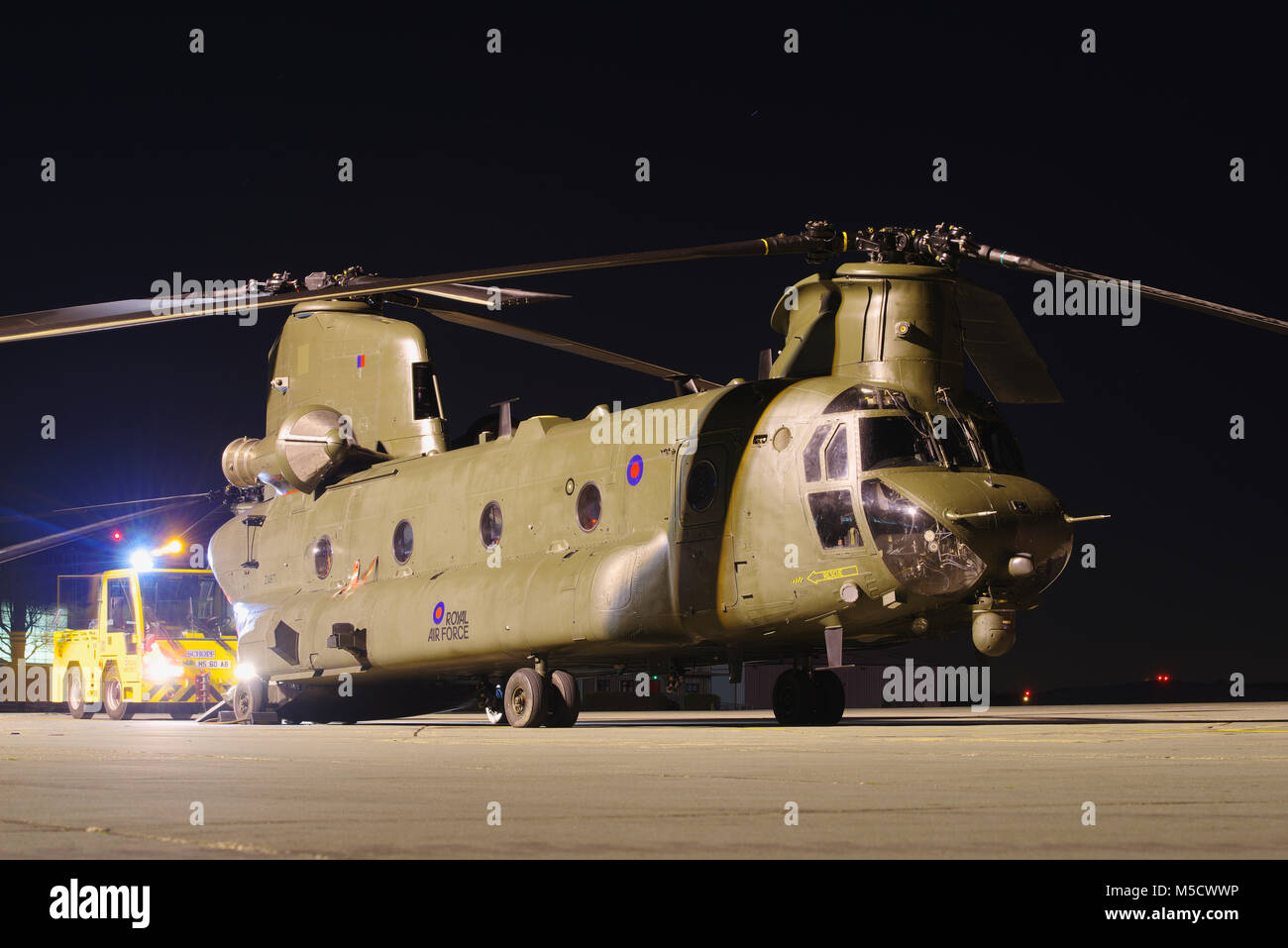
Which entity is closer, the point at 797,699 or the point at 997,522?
the point at 997,522

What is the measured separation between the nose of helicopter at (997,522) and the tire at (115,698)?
19.8 metres

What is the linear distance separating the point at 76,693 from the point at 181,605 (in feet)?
11.1

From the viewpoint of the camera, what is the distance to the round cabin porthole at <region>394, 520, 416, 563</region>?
2330 centimetres

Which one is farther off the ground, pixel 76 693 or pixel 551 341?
pixel 551 341

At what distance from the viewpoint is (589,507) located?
20.5m

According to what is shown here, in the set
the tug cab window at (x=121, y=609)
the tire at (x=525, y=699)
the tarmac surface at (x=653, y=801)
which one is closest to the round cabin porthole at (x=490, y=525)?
the tire at (x=525, y=699)

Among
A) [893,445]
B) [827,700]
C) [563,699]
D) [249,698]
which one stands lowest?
[827,700]

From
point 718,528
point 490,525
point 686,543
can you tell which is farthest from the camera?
point 490,525

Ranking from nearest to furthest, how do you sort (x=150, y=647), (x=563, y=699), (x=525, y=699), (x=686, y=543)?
(x=686, y=543), (x=563, y=699), (x=525, y=699), (x=150, y=647)

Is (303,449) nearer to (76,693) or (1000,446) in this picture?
(76,693)

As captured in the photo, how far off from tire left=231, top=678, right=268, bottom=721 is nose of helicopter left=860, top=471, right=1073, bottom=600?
484 inches

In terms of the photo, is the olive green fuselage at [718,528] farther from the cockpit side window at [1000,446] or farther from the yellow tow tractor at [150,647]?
the yellow tow tractor at [150,647]

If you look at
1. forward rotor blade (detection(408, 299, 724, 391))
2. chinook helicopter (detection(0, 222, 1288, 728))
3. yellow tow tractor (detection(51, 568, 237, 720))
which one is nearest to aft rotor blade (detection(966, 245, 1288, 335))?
chinook helicopter (detection(0, 222, 1288, 728))

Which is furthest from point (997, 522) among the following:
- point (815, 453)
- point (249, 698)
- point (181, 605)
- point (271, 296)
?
point (181, 605)
